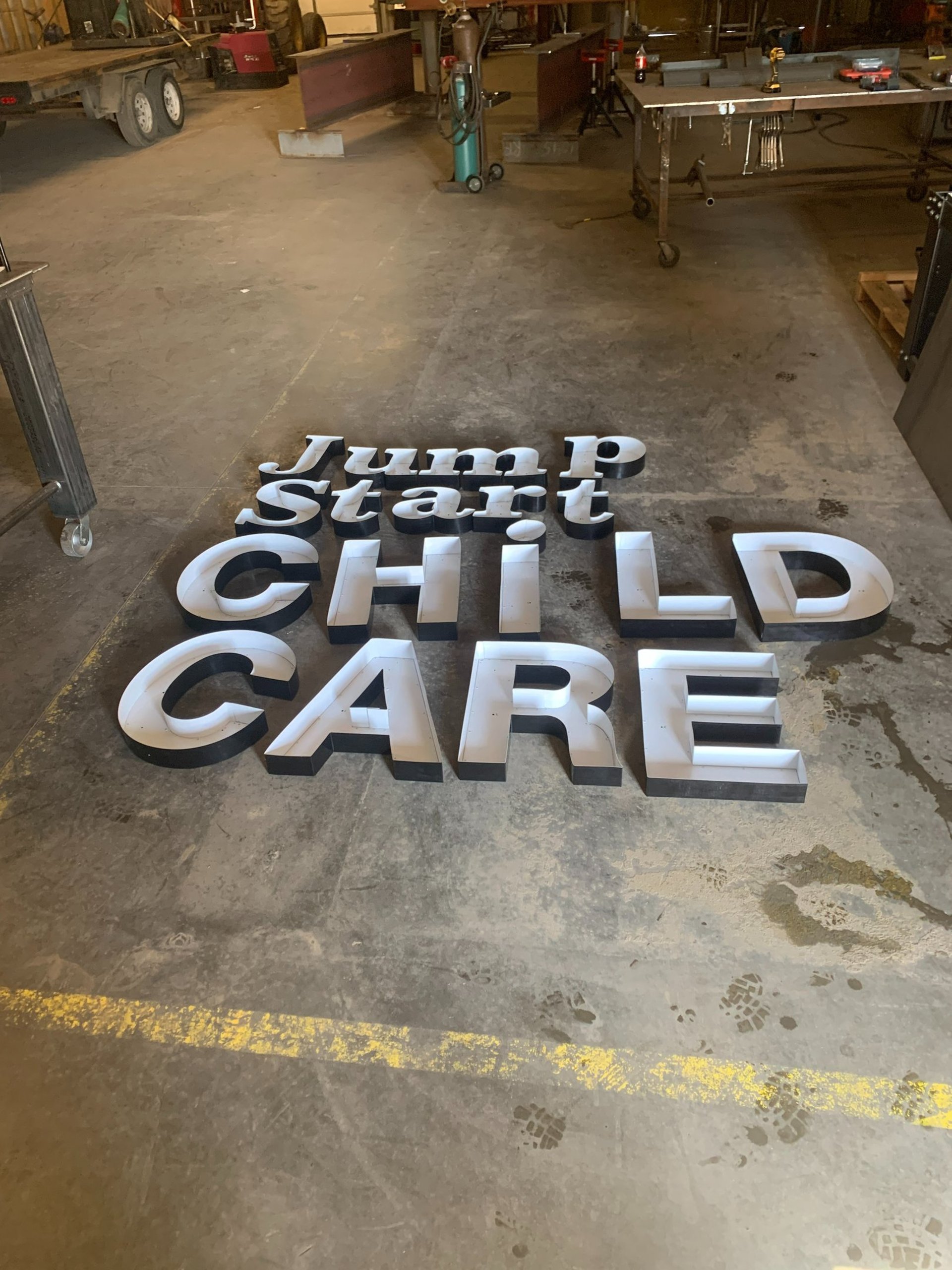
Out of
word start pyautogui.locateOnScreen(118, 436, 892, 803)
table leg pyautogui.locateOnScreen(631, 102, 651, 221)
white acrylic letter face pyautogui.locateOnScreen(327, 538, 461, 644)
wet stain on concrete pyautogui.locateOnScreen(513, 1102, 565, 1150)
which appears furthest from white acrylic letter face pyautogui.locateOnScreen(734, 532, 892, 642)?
table leg pyautogui.locateOnScreen(631, 102, 651, 221)

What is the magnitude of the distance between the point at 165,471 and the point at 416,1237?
4000mm

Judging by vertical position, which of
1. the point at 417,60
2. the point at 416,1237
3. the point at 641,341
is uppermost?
the point at 417,60

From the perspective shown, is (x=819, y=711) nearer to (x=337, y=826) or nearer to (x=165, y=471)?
(x=337, y=826)

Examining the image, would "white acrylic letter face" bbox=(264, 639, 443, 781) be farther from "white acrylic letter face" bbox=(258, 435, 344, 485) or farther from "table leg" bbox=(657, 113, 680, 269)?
"table leg" bbox=(657, 113, 680, 269)

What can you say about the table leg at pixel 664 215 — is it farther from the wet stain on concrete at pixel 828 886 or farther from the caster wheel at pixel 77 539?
the wet stain on concrete at pixel 828 886

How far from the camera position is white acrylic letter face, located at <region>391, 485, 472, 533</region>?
13.2 ft

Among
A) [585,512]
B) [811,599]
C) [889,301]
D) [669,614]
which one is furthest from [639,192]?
[669,614]

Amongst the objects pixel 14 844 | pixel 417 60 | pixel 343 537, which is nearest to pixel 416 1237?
pixel 14 844

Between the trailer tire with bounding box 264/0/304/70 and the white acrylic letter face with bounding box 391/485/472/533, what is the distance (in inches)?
595

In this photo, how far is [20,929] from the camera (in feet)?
8.36

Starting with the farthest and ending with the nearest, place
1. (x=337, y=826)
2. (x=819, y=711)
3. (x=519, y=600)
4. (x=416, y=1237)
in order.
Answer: (x=519, y=600) → (x=819, y=711) → (x=337, y=826) → (x=416, y=1237)

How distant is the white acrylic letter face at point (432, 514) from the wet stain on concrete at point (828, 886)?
211 centimetres

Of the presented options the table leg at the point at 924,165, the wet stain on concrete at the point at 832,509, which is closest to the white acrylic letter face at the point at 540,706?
the wet stain on concrete at the point at 832,509

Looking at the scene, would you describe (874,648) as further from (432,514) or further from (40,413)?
(40,413)
